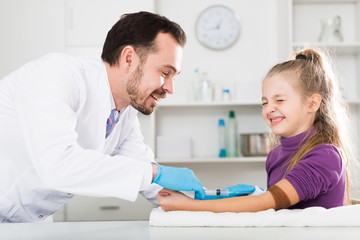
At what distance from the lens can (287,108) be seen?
1.24m

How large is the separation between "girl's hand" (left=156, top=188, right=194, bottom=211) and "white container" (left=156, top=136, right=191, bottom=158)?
71.4 inches

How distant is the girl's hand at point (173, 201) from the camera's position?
96 centimetres

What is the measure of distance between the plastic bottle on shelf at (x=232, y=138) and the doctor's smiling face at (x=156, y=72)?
5.15ft

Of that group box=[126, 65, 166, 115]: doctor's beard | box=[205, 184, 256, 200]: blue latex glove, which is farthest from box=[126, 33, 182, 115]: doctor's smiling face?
box=[205, 184, 256, 200]: blue latex glove

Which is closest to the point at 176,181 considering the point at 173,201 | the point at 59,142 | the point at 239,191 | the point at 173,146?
the point at 173,201

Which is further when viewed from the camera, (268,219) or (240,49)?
(240,49)

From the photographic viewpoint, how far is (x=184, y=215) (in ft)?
2.68

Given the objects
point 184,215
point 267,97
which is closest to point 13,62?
point 267,97

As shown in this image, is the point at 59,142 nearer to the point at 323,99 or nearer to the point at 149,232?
the point at 149,232

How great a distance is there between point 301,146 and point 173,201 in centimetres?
46

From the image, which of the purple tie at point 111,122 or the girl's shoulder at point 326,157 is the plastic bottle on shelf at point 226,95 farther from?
the girl's shoulder at point 326,157

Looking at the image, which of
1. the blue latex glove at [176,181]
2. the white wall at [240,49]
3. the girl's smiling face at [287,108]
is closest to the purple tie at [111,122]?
the blue latex glove at [176,181]

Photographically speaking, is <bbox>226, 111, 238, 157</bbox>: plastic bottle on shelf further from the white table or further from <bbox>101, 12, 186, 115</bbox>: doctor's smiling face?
the white table

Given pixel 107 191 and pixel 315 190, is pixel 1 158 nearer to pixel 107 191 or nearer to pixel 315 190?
pixel 107 191
